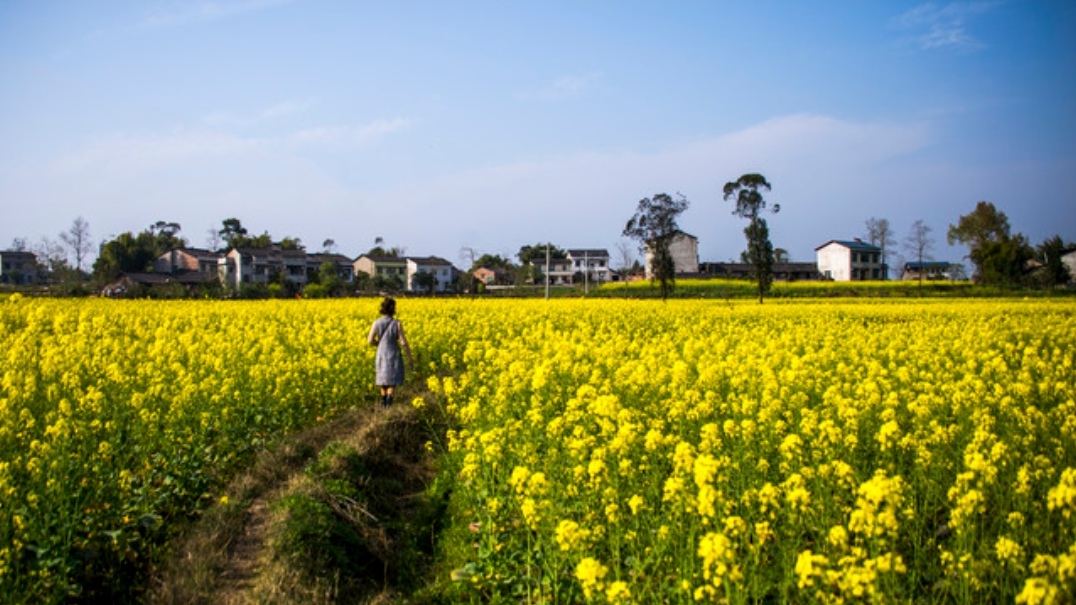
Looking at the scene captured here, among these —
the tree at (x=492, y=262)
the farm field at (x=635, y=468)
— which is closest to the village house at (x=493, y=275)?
the tree at (x=492, y=262)

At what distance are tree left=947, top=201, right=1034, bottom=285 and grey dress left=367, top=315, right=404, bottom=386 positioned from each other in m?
58.3

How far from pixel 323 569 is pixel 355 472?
1.93m

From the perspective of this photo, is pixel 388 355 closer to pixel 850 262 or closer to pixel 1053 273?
pixel 1053 273

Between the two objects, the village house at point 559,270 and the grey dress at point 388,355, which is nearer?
the grey dress at point 388,355

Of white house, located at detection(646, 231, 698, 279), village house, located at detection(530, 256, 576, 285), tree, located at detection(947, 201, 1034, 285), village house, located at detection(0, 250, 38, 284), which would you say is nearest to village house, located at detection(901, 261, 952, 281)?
tree, located at detection(947, 201, 1034, 285)

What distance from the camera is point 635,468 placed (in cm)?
536

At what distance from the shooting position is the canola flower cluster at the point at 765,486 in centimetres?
339

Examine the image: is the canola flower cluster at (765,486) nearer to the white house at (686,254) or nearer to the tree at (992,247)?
the tree at (992,247)

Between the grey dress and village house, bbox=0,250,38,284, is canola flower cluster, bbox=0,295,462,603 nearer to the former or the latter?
the grey dress

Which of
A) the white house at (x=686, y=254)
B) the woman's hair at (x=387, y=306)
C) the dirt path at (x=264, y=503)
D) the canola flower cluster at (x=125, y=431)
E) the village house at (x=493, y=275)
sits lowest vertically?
the dirt path at (x=264, y=503)

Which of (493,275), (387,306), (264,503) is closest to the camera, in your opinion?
(264,503)

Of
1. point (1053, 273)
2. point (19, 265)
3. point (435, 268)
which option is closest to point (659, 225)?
point (1053, 273)

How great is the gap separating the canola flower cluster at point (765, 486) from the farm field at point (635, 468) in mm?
28

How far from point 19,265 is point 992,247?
351 ft
